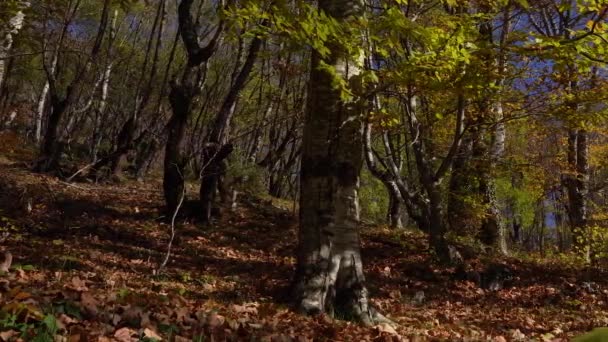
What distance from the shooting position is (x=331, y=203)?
570 cm

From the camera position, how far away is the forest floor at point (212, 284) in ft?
12.1

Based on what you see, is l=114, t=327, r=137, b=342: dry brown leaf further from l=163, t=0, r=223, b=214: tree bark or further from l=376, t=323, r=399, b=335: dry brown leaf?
l=163, t=0, r=223, b=214: tree bark

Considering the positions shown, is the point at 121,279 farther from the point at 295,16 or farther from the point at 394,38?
the point at 394,38

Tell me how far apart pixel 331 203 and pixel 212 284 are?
248cm

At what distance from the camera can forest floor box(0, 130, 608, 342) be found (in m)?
3.69

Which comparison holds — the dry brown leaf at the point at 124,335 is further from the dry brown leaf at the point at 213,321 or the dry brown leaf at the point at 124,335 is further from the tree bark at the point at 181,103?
the tree bark at the point at 181,103

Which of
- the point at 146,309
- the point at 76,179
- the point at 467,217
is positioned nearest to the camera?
the point at 146,309

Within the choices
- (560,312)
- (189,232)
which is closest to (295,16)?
(560,312)

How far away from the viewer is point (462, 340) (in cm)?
502

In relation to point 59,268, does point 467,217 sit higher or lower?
higher

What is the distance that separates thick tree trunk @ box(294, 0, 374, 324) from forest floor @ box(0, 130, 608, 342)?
0.44m

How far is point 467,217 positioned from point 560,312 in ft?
15.7

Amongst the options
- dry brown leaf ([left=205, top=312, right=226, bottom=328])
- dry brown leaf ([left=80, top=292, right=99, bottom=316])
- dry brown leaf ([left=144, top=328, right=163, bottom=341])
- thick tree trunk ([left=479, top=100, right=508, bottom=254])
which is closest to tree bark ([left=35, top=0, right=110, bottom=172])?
thick tree trunk ([left=479, top=100, right=508, bottom=254])

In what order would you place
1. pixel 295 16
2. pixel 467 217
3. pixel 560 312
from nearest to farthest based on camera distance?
pixel 295 16, pixel 560 312, pixel 467 217
